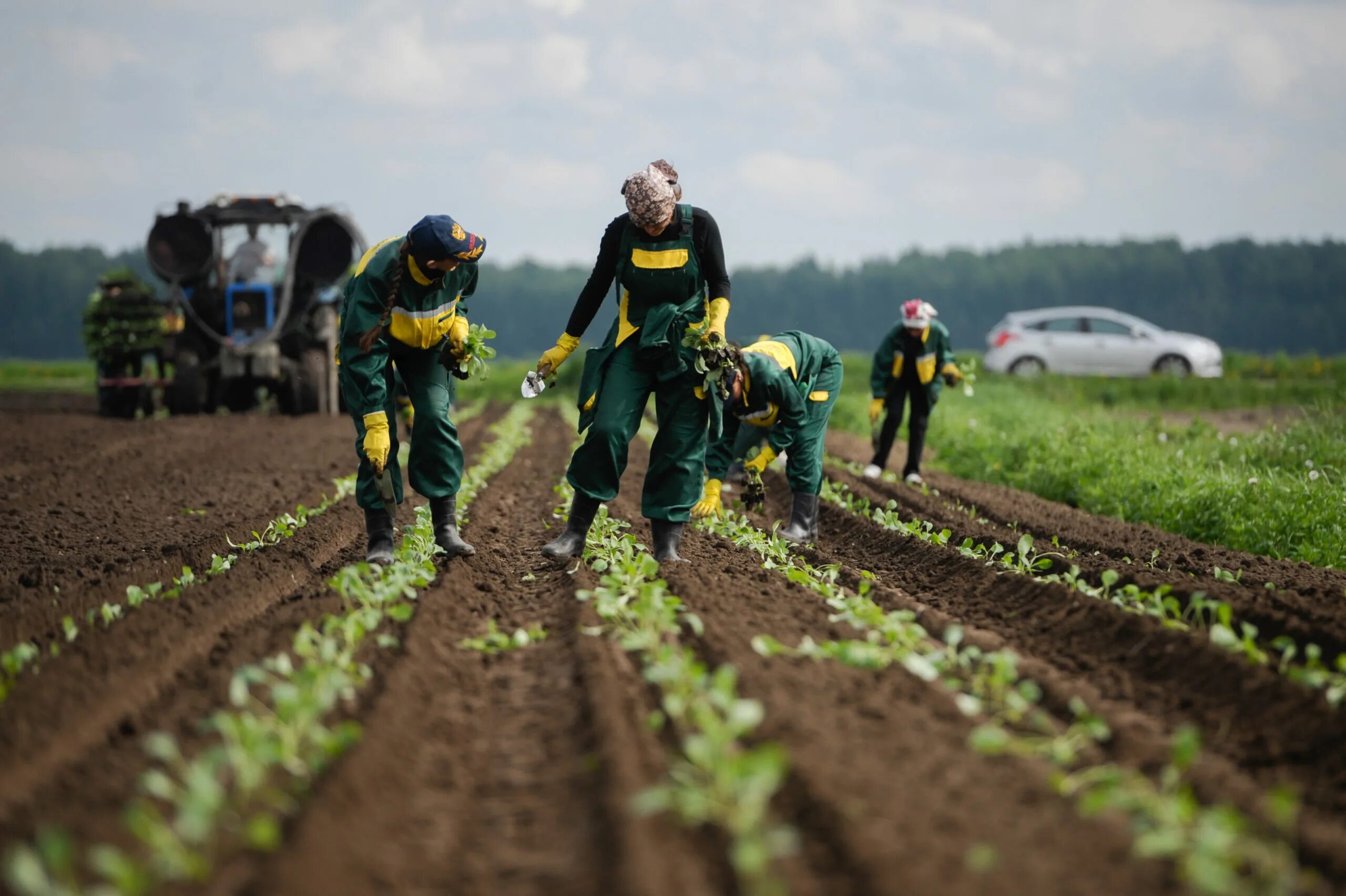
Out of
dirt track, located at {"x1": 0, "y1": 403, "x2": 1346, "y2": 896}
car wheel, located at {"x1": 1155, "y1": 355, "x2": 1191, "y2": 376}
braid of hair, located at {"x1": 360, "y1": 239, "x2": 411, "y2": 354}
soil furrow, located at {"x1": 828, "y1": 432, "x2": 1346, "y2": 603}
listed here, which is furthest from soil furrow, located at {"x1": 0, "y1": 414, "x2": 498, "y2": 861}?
car wheel, located at {"x1": 1155, "y1": 355, "x2": 1191, "y2": 376}

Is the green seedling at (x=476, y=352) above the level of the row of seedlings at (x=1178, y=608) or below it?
above

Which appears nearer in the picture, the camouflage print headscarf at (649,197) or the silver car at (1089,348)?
the camouflage print headscarf at (649,197)

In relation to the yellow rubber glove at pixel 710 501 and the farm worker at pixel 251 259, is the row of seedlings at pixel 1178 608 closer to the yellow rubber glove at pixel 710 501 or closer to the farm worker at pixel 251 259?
the yellow rubber glove at pixel 710 501

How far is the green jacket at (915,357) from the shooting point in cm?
968

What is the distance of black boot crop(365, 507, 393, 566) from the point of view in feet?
18.3

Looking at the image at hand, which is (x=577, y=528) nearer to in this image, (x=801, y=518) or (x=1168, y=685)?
(x=801, y=518)

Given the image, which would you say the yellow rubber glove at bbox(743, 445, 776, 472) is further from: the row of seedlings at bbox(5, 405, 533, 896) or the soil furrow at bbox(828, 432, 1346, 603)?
the row of seedlings at bbox(5, 405, 533, 896)

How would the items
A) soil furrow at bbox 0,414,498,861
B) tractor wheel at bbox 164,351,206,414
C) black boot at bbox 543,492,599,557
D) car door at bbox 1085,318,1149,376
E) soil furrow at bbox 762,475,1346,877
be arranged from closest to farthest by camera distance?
soil furrow at bbox 0,414,498,861, soil furrow at bbox 762,475,1346,877, black boot at bbox 543,492,599,557, tractor wheel at bbox 164,351,206,414, car door at bbox 1085,318,1149,376

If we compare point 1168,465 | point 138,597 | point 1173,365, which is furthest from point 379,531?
point 1173,365

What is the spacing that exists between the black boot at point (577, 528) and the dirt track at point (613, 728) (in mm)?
130

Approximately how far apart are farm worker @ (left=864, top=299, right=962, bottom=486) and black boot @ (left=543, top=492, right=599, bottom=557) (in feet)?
14.2

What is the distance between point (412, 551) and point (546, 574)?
625mm

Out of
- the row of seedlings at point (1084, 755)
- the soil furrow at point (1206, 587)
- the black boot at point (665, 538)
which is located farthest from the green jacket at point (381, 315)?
the soil furrow at point (1206, 587)

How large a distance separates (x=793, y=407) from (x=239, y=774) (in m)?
4.13
